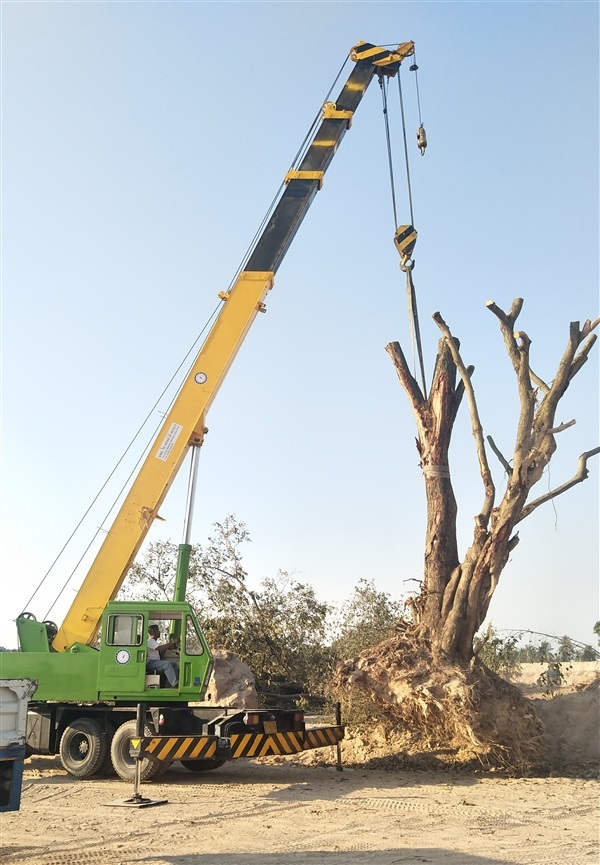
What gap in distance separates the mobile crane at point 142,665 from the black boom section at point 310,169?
56 centimetres

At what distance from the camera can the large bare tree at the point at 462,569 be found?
449 inches

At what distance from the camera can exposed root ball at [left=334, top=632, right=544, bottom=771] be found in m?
11.2

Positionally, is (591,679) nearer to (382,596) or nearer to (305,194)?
(382,596)

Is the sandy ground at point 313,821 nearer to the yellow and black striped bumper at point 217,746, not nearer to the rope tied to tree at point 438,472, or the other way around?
the yellow and black striped bumper at point 217,746

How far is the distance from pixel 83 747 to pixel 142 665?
1.70 metres

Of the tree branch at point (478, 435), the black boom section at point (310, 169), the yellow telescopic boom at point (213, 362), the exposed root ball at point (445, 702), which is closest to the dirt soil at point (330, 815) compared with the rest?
the exposed root ball at point (445, 702)

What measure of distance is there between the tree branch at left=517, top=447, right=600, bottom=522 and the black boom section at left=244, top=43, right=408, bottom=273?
5763 mm

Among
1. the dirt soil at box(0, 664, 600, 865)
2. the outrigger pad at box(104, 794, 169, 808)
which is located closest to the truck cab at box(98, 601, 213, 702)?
the dirt soil at box(0, 664, 600, 865)

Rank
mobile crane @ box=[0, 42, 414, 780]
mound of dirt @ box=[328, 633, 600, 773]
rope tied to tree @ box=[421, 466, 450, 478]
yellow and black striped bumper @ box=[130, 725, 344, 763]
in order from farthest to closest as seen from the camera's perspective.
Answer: rope tied to tree @ box=[421, 466, 450, 478] < mound of dirt @ box=[328, 633, 600, 773] < mobile crane @ box=[0, 42, 414, 780] < yellow and black striped bumper @ box=[130, 725, 344, 763]

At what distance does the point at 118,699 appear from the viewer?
11.4 m

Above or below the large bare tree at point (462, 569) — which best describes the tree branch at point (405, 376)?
above

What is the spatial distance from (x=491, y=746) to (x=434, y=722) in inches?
34.7

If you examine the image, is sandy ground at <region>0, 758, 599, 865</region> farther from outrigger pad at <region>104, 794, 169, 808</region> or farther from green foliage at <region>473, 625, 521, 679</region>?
green foliage at <region>473, 625, 521, 679</region>

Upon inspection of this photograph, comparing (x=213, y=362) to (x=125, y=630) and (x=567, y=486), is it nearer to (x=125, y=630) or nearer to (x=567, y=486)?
(x=125, y=630)
